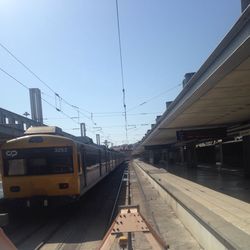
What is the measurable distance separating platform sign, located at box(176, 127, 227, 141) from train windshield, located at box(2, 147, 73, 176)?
15.6m

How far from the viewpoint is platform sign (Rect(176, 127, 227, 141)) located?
Result: 30.9 meters

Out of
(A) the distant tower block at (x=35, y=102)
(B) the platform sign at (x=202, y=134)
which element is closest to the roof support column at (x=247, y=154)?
(B) the platform sign at (x=202, y=134)

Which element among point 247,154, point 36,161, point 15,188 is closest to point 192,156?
point 247,154

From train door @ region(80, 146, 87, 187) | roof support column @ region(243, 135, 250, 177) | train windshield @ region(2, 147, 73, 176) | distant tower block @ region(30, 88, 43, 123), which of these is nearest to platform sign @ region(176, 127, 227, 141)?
roof support column @ region(243, 135, 250, 177)

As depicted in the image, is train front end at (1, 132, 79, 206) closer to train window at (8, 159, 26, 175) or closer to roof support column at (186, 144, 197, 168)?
train window at (8, 159, 26, 175)

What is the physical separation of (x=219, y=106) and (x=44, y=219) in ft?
23.9

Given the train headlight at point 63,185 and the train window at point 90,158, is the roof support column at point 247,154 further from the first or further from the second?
the train headlight at point 63,185

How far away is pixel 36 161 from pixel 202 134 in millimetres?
16387

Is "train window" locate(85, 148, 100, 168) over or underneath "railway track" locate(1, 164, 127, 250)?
over

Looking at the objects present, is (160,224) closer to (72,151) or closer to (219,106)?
(72,151)

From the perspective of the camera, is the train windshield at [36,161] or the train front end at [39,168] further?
the train windshield at [36,161]

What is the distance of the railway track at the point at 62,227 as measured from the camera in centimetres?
1212

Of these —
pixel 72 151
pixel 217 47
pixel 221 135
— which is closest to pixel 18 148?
pixel 72 151

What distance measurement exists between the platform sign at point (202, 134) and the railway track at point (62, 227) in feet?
34.4
